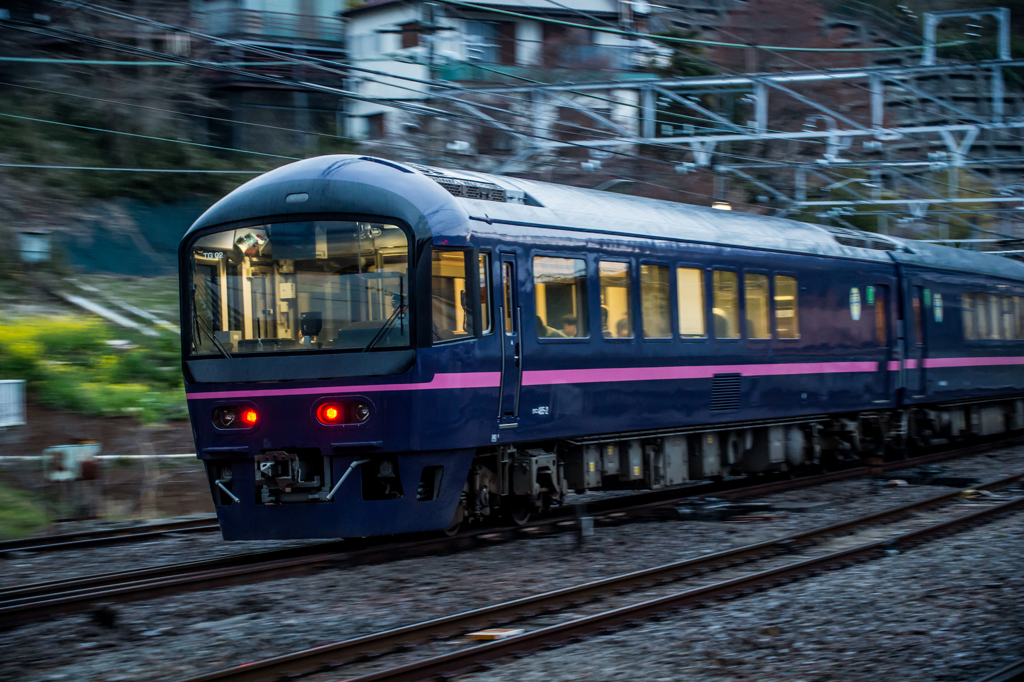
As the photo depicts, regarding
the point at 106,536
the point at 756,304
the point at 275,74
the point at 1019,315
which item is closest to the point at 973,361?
the point at 1019,315

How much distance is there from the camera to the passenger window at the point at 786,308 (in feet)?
43.9

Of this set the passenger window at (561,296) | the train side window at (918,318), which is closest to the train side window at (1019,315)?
the train side window at (918,318)

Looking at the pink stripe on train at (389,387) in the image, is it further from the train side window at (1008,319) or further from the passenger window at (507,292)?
the train side window at (1008,319)

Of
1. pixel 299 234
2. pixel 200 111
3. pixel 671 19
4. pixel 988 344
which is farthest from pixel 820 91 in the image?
pixel 299 234

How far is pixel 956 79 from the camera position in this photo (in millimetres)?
41531

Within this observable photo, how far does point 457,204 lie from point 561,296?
1.60m

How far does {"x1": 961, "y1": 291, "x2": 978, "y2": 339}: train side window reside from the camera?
1845 cm

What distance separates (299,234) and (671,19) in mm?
24334

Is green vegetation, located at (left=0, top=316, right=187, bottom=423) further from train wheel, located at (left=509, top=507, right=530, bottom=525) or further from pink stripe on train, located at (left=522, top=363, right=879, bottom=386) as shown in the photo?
pink stripe on train, located at (left=522, top=363, right=879, bottom=386)

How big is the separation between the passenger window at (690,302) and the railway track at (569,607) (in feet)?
8.49

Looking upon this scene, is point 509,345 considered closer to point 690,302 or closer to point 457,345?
point 457,345

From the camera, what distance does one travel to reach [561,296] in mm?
10062

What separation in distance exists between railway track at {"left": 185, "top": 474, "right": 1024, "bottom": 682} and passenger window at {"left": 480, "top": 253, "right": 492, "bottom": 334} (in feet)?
7.71

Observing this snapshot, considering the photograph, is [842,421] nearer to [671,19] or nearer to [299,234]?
[299,234]
